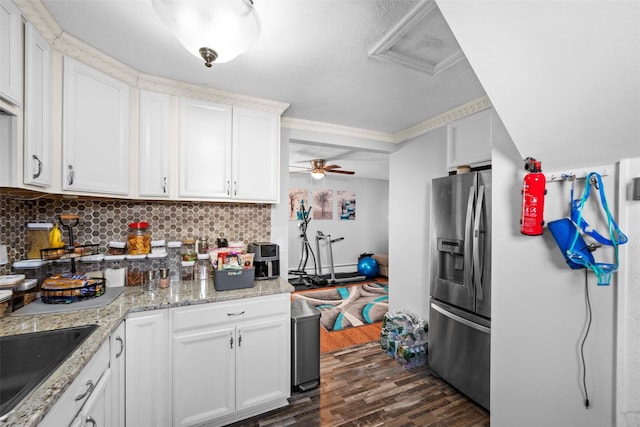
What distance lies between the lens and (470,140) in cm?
225

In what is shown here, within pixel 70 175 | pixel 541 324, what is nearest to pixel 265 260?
pixel 70 175

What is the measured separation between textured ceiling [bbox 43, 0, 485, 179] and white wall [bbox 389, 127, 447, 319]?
1.62 feet

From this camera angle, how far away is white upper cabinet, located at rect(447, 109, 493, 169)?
6.97ft

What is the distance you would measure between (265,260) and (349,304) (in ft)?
8.34

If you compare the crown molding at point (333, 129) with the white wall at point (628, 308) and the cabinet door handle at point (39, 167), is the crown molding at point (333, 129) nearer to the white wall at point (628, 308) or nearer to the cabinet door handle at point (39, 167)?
the cabinet door handle at point (39, 167)

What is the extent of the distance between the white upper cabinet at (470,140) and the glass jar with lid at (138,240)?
2.64 m

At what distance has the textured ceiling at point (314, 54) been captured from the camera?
126cm

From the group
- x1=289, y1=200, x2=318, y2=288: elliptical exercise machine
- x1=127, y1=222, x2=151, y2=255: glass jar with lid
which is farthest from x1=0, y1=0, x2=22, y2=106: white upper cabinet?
x1=289, y1=200, x2=318, y2=288: elliptical exercise machine

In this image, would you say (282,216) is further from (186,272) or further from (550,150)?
(550,150)

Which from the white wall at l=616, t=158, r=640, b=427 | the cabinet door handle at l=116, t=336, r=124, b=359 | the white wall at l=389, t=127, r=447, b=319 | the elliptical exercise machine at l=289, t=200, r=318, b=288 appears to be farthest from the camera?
the elliptical exercise machine at l=289, t=200, r=318, b=288

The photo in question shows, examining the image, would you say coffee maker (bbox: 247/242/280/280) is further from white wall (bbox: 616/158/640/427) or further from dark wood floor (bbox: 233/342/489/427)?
white wall (bbox: 616/158/640/427)

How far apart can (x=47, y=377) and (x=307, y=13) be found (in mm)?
1768

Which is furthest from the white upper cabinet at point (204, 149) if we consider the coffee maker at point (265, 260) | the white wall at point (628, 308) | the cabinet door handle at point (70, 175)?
the white wall at point (628, 308)

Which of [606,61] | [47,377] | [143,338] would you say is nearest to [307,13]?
[606,61]
